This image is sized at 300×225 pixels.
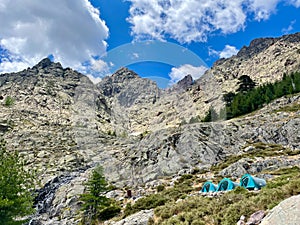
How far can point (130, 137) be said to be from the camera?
95.1 metres

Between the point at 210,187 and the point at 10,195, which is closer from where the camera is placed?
the point at 10,195

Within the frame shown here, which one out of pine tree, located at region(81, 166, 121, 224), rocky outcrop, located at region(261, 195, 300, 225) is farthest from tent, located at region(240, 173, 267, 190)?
rocky outcrop, located at region(261, 195, 300, 225)

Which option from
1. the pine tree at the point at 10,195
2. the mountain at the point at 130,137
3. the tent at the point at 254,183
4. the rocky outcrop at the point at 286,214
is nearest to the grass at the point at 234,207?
the rocky outcrop at the point at 286,214

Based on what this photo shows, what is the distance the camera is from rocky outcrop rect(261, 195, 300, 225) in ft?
24.4

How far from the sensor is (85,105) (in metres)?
153

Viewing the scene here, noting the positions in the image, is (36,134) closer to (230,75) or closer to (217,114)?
(217,114)

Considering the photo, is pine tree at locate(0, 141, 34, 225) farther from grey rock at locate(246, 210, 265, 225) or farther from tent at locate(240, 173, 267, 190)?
tent at locate(240, 173, 267, 190)

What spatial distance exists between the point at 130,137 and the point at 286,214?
88.3 m

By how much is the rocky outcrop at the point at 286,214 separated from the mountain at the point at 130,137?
22.9 m

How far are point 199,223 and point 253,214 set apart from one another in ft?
7.91

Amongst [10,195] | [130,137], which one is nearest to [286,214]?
[10,195]

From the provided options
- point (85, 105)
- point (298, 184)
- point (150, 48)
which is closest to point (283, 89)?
point (150, 48)

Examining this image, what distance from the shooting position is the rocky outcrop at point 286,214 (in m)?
7.45

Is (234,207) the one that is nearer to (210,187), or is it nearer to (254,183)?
(254,183)
